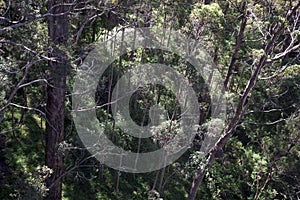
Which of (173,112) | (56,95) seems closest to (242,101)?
(173,112)

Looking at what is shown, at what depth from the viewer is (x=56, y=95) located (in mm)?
5992

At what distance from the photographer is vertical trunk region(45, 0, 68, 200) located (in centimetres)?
529

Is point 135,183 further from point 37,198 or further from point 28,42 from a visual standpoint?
point 28,42

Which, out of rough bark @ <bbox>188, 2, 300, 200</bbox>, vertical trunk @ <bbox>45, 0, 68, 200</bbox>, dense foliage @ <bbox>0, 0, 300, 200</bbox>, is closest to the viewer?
vertical trunk @ <bbox>45, 0, 68, 200</bbox>

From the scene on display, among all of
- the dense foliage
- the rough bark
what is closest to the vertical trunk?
the dense foliage

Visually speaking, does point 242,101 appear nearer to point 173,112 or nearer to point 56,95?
point 173,112

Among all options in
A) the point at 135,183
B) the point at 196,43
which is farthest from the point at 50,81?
the point at 135,183

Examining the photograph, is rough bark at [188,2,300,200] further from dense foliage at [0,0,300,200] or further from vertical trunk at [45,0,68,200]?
vertical trunk at [45,0,68,200]

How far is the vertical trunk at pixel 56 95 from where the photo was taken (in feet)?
17.3

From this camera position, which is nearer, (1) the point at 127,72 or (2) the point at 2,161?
(2) the point at 2,161

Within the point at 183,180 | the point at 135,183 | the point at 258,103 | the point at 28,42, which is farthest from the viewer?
the point at 258,103

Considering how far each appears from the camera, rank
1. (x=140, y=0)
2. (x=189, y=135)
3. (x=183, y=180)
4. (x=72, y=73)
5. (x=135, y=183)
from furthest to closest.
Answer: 1. (x=183, y=180)
2. (x=135, y=183)
3. (x=189, y=135)
4. (x=140, y=0)
5. (x=72, y=73)

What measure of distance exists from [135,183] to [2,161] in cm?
351

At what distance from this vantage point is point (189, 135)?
8586 millimetres
